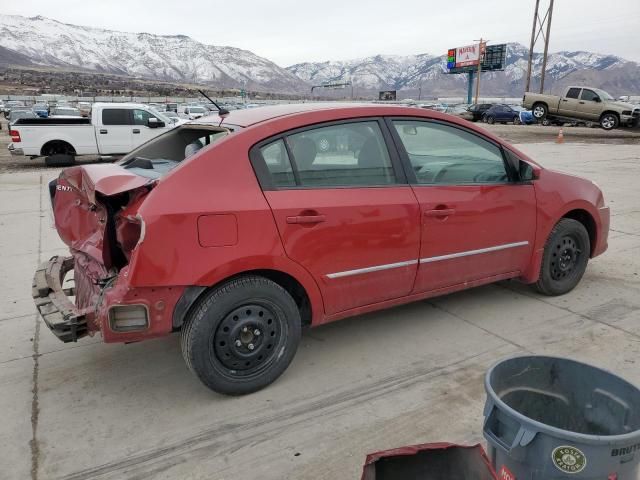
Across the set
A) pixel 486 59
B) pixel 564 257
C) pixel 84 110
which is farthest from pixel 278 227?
pixel 486 59

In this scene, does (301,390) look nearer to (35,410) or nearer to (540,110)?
(35,410)

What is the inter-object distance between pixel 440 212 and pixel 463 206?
0.23m

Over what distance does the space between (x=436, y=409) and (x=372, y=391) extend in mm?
387

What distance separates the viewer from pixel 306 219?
2.99 m

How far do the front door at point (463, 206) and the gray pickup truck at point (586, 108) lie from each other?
23855 millimetres

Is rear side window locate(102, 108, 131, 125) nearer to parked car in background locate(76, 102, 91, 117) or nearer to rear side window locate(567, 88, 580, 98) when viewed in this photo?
parked car in background locate(76, 102, 91, 117)

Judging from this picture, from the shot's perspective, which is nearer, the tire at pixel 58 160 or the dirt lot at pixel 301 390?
the dirt lot at pixel 301 390

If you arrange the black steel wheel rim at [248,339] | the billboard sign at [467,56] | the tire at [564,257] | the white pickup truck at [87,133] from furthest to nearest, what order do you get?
1. the billboard sign at [467,56]
2. the white pickup truck at [87,133]
3. the tire at [564,257]
4. the black steel wheel rim at [248,339]

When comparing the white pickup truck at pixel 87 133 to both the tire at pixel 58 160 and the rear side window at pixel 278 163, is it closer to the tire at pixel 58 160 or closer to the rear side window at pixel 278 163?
the tire at pixel 58 160

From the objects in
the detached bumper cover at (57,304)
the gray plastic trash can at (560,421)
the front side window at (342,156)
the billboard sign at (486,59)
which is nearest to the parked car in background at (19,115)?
the detached bumper cover at (57,304)

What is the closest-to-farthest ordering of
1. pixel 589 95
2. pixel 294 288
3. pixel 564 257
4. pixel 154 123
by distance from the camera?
1. pixel 294 288
2. pixel 564 257
3. pixel 154 123
4. pixel 589 95

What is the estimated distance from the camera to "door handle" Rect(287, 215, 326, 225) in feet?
9.70

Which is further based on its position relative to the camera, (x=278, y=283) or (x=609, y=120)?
(x=609, y=120)

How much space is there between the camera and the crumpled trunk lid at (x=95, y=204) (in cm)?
290
